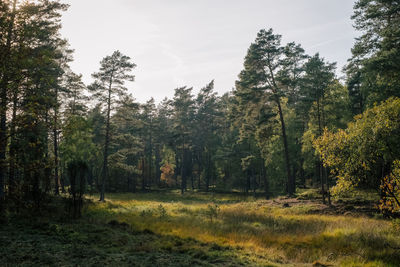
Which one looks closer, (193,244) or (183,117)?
(193,244)

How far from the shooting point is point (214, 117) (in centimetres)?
5097

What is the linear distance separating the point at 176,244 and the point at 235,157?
119ft

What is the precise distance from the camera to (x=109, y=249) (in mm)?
8461

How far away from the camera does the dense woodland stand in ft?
26.4

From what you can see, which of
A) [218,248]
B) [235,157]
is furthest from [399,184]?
[235,157]

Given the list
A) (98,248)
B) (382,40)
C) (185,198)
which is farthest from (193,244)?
(185,198)

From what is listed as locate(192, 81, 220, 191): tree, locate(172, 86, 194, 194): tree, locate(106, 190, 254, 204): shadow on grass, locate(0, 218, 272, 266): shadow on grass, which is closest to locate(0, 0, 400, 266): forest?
locate(0, 218, 272, 266): shadow on grass

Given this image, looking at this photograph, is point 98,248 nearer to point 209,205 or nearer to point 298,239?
point 298,239

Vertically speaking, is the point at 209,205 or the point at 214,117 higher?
the point at 214,117

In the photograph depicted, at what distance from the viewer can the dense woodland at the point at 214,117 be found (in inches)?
317

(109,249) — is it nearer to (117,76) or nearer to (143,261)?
(143,261)

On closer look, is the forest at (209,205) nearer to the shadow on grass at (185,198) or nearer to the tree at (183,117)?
the shadow on grass at (185,198)

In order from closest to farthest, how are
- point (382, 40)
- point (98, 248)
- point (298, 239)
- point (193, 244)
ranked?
point (98, 248) < point (193, 244) < point (298, 239) < point (382, 40)

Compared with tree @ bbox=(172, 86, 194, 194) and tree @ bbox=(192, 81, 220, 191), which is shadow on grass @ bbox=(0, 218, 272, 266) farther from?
tree @ bbox=(192, 81, 220, 191)
